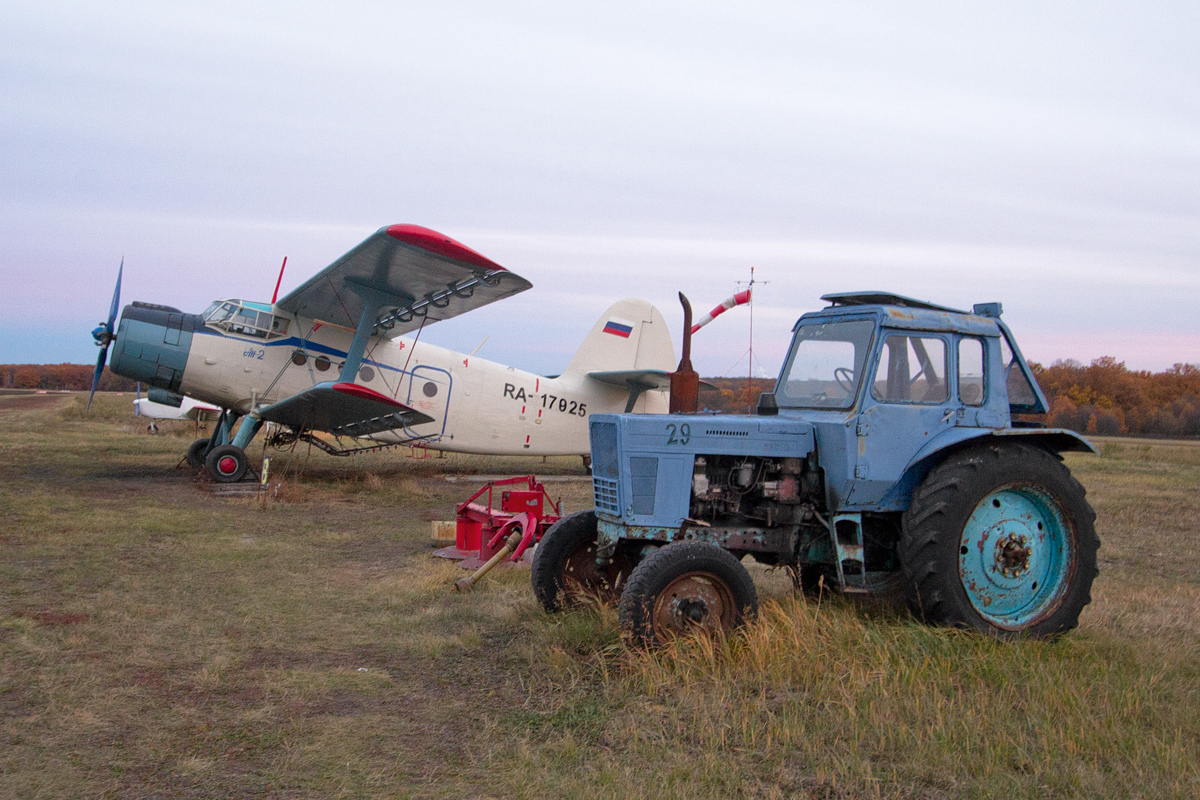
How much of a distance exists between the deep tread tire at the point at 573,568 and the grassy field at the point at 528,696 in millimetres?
214

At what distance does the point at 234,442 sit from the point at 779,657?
36.8 feet

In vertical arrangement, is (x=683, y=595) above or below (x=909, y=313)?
below

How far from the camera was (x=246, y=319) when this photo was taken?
13.4 meters

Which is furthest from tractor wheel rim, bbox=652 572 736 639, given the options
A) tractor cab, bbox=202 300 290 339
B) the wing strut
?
tractor cab, bbox=202 300 290 339

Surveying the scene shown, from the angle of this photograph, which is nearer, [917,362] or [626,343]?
[917,362]

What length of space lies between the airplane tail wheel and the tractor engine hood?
1434 mm

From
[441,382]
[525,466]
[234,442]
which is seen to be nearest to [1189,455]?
[525,466]

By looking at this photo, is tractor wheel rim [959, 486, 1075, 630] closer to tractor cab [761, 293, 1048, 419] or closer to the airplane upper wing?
tractor cab [761, 293, 1048, 419]

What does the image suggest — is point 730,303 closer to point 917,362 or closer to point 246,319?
point 917,362

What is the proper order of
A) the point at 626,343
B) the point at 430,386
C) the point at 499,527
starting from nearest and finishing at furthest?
the point at 499,527
the point at 430,386
the point at 626,343

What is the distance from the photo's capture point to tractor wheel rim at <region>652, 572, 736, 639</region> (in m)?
4.42

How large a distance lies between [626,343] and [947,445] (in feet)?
40.9

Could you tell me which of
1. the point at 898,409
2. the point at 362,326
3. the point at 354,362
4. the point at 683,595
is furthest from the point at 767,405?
the point at 354,362

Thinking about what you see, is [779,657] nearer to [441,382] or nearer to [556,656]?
[556,656]
